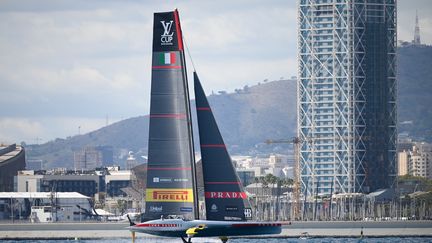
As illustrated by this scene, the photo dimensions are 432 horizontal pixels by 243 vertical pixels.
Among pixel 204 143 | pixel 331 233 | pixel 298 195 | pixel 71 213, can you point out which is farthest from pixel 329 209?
pixel 204 143

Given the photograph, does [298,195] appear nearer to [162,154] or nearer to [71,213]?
[71,213]

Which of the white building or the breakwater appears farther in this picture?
the white building

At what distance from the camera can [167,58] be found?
235 ft

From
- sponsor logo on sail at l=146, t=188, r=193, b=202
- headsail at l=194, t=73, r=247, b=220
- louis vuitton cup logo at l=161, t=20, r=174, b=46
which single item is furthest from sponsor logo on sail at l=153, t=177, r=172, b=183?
louis vuitton cup logo at l=161, t=20, r=174, b=46

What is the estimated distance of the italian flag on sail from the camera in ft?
235

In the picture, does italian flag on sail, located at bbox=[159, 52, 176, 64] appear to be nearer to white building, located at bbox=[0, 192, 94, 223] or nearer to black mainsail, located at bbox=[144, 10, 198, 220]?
black mainsail, located at bbox=[144, 10, 198, 220]

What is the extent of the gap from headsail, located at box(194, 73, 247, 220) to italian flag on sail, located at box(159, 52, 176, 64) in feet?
6.82

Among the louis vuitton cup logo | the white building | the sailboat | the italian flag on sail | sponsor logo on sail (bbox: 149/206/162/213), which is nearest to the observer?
the louis vuitton cup logo

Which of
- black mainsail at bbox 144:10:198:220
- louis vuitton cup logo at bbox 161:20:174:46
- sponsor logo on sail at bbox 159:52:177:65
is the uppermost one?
louis vuitton cup logo at bbox 161:20:174:46

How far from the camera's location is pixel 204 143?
72.3 metres

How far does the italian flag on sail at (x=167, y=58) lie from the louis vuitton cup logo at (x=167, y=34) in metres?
0.53

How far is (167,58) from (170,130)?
149 inches

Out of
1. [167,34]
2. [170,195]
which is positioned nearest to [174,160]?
[170,195]

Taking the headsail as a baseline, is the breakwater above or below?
below
